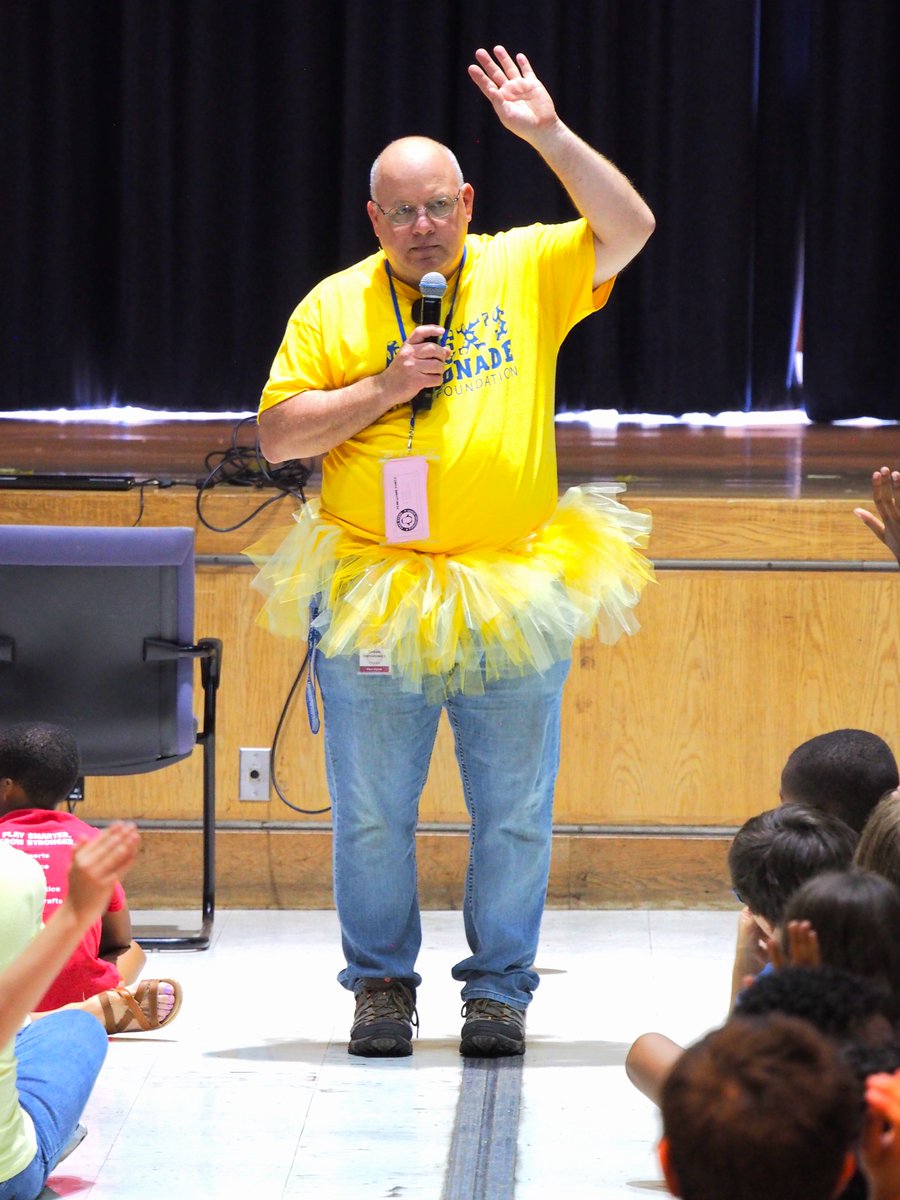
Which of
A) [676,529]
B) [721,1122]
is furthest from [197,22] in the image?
[721,1122]

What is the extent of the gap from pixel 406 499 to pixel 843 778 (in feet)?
2.63

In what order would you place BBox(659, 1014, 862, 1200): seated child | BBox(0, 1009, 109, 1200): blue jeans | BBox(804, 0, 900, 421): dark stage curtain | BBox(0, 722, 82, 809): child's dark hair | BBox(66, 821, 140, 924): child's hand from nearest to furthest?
BBox(659, 1014, 862, 1200): seated child → BBox(66, 821, 140, 924): child's hand → BBox(0, 1009, 109, 1200): blue jeans → BBox(0, 722, 82, 809): child's dark hair → BBox(804, 0, 900, 421): dark stage curtain

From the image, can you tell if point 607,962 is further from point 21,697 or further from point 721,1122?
point 721,1122

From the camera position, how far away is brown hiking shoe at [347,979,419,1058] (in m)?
2.89

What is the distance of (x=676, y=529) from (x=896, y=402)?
3.06m

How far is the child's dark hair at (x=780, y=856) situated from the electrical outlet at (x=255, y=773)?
1586 millimetres

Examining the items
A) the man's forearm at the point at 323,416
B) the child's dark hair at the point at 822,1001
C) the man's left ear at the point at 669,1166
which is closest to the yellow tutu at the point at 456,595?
the man's forearm at the point at 323,416

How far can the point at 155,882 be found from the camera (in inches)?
152

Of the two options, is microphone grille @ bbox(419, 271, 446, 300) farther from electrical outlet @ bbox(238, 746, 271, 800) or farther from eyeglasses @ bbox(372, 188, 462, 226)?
electrical outlet @ bbox(238, 746, 271, 800)

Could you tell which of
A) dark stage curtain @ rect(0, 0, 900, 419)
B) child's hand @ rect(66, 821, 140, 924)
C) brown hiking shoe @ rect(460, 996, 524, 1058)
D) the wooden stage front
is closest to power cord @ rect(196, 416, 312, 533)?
the wooden stage front

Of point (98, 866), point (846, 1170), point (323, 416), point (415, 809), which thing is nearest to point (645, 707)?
point (415, 809)

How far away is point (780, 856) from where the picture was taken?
2361 mm

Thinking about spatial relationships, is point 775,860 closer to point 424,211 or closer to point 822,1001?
point 822,1001

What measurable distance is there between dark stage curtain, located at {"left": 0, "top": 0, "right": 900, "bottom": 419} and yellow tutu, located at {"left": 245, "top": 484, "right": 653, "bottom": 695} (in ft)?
11.7
